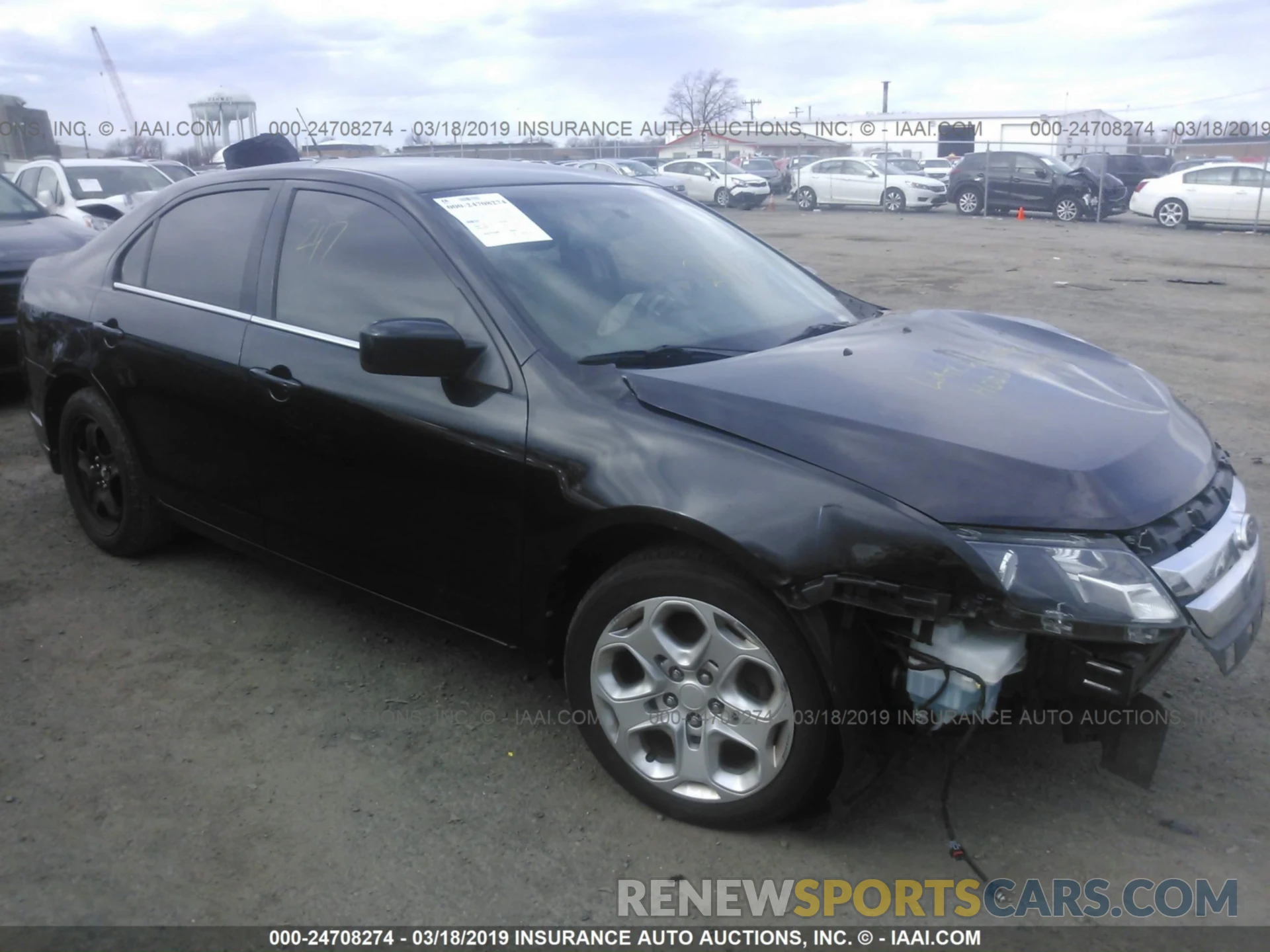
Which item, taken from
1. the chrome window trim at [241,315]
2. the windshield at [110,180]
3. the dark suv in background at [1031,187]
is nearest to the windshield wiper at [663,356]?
the chrome window trim at [241,315]

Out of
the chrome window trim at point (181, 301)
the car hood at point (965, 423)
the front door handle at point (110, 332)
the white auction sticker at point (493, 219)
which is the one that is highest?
the white auction sticker at point (493, 219)

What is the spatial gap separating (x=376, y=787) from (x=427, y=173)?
6.47 ft

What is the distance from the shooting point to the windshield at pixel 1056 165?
25625 millimetres

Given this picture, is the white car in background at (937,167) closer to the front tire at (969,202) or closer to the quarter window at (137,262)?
the front tire at (969,202)

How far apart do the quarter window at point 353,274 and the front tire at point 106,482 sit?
3.93 feet

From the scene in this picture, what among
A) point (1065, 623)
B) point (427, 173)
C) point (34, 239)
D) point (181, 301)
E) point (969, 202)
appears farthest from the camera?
point (969, 202)

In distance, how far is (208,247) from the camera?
398 centimetres

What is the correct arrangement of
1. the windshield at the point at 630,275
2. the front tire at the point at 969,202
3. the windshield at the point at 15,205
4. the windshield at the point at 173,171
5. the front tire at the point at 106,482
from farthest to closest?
1. the front tire at the point at 969,202
2. the windshield at the point at 173,171
3. the windshield at the point at 15,205
4. the front tire at the point at 106,482
5. the windshield at the point at 630,275

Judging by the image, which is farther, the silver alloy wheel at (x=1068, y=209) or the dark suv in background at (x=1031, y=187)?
the silver alloy wheel at (x=1068, y=209)

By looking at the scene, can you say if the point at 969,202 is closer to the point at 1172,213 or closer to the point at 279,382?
the point at 1172,213

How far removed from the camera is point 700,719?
8.96ft

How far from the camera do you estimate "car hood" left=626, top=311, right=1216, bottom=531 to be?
8.07ft

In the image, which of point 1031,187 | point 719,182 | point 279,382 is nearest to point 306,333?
point 279,382

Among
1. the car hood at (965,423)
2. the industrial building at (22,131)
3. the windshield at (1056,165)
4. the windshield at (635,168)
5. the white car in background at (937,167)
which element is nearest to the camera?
the car hood at (965,423)
